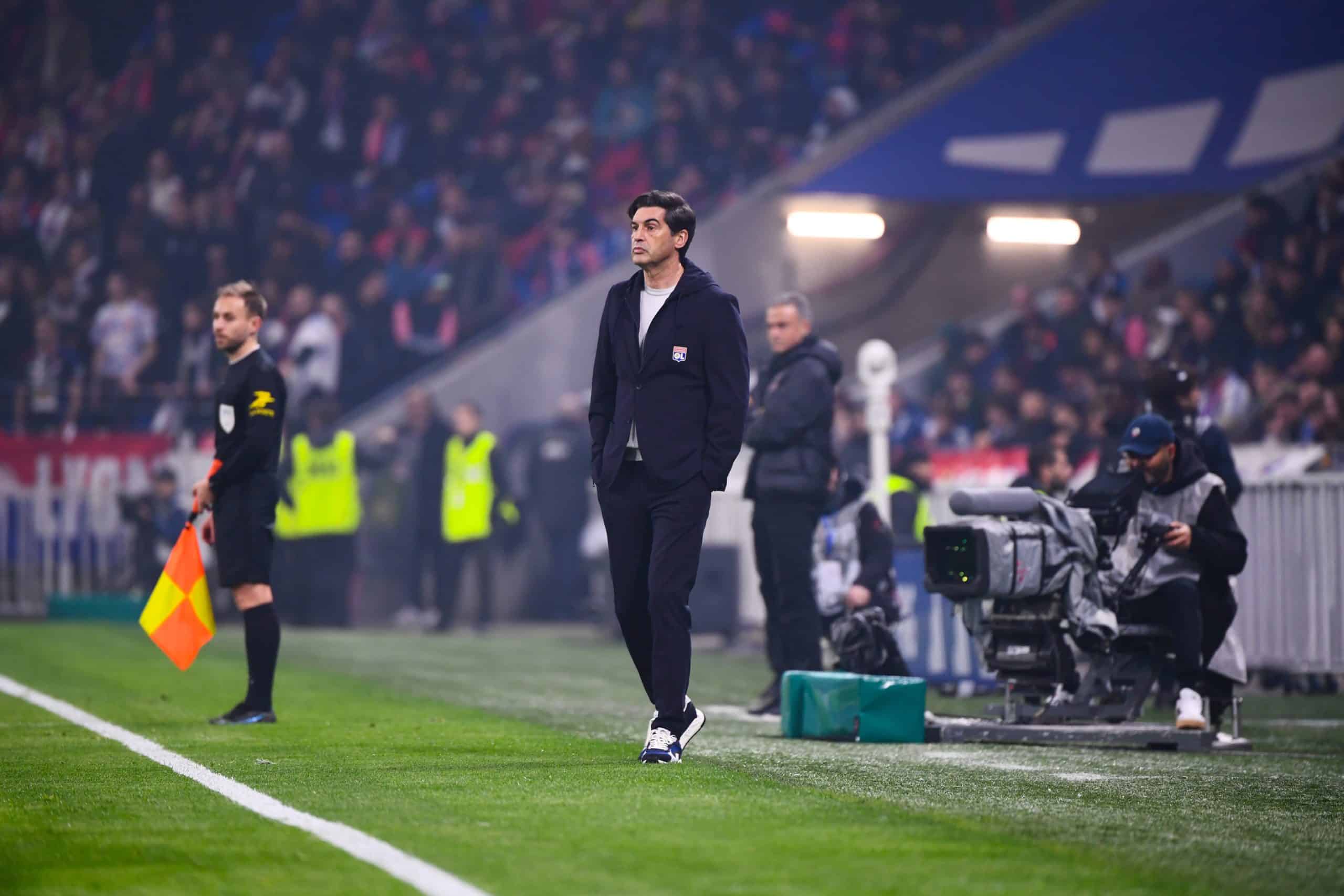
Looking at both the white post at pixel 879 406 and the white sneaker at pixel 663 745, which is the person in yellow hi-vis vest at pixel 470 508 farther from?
the white sneaker at pixel 663 745

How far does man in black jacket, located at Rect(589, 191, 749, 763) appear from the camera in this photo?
692 centimetres

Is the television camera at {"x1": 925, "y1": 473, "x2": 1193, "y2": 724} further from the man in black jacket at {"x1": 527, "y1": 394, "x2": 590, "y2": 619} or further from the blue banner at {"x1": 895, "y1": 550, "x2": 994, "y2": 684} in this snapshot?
the man in black jacket at {"x1": 527, "y1": 394, "x2": 590, "y2": 619}

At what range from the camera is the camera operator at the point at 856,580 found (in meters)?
10.2

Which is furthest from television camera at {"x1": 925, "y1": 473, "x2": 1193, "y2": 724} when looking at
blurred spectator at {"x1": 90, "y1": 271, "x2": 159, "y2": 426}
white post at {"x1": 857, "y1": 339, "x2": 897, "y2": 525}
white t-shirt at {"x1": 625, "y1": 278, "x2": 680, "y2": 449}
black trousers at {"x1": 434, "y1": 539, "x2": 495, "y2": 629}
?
blurred spectator at {"x1": 90, "y1": 271, "x2": 159, "y2": 426}

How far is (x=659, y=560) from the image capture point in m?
6.91

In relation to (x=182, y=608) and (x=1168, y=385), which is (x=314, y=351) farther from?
(x=1168, y=385)

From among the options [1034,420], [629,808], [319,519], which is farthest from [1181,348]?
[629,808]

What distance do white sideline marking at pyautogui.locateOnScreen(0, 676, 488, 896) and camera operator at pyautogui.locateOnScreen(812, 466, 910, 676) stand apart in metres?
3.60

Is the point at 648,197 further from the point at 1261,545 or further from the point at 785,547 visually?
the point at 1261,545

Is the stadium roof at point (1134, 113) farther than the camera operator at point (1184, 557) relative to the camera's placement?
Yes

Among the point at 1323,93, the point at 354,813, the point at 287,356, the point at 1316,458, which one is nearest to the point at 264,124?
the point at 287,356

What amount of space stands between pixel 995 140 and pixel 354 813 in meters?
16.1

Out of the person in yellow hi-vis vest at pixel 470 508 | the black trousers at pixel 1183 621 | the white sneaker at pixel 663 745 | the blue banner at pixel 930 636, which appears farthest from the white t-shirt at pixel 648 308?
the person in yellow hi-vis vest at pixel 470 508

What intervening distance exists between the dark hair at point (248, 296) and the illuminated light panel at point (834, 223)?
12.9 meters
